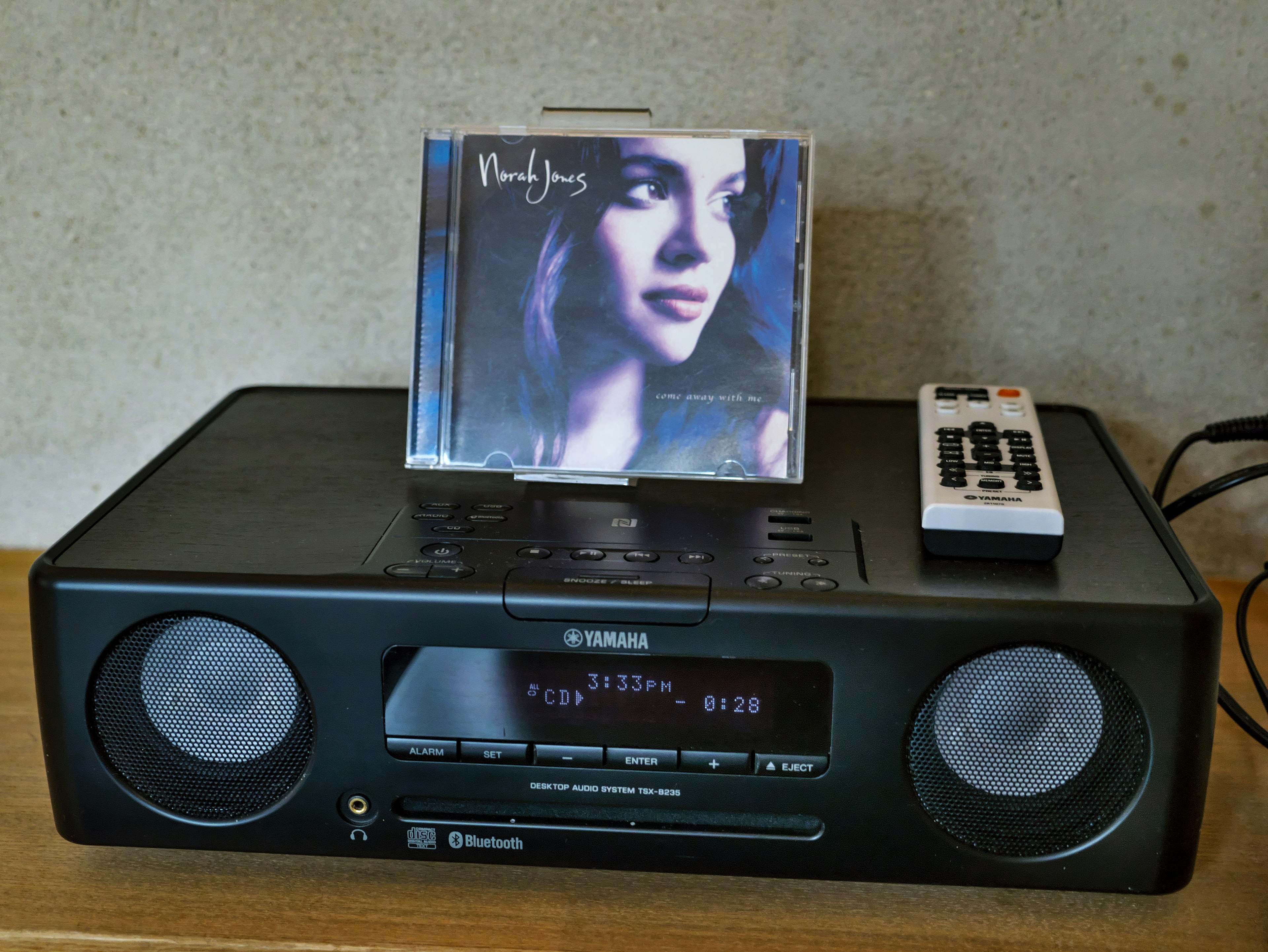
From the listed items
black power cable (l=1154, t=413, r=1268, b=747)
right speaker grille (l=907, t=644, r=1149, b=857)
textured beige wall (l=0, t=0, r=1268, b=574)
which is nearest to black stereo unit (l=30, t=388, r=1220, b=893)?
right speaker grille (l=907, t=644, r=1149, b=857)

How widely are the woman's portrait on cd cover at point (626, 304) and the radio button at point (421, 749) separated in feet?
0.55

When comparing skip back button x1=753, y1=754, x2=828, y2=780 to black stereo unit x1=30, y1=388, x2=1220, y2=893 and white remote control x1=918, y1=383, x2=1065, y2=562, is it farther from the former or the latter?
white remote control x1=918, y1=383, x2=1065, y2=562

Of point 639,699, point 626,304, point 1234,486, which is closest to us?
point 639,699

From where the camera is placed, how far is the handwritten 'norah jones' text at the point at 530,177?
61 centimetres

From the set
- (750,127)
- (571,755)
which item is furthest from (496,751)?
(750,127)

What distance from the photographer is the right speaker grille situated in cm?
48

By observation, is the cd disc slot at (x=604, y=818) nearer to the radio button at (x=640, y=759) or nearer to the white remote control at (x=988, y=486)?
the radio button at (x=640, y=759)

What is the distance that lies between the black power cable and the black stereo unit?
0.55 feet

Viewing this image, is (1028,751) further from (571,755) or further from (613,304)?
(613,304)

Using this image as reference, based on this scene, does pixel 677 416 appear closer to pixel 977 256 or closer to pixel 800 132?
pixel 800 132

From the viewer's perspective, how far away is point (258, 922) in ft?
1.62

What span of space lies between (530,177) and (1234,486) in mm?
525

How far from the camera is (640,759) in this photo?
50 cm

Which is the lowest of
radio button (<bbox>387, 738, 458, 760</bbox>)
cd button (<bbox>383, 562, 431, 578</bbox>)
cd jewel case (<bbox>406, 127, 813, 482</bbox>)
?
radio button (<bbox>387, 738, 458, 760</bbox>)
